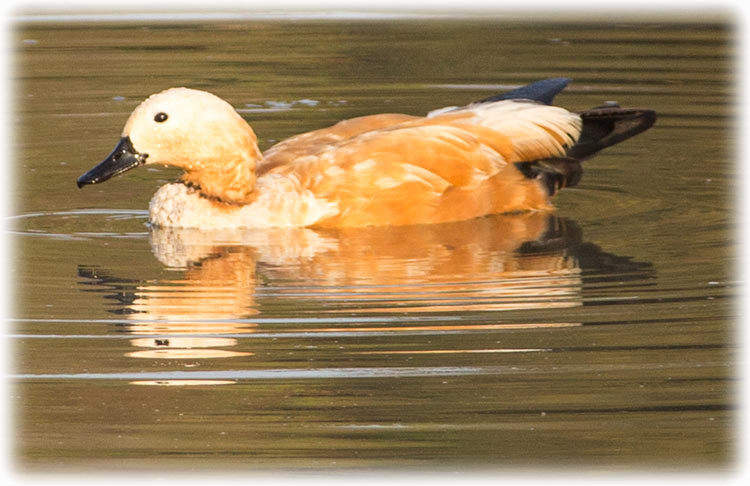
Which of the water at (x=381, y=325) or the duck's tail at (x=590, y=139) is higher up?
the duck's tail at (x=590, y=139)

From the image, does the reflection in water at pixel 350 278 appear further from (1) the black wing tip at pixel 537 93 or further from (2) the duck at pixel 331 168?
(1) the black wing tip at pixel 537 93

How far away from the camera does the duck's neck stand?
1002 centimetres

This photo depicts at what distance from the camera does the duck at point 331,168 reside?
997 centimetres

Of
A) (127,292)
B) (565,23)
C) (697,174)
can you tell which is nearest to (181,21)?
(565,23)

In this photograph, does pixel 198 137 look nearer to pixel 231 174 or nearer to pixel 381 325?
pixel 231 174

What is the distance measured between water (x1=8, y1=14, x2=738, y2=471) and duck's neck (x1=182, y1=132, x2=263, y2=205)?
264 millimetres

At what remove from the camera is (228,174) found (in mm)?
10047

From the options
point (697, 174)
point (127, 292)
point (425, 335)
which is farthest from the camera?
point (697, 174)

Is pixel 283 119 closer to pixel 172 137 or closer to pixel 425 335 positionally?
pixel 172 137

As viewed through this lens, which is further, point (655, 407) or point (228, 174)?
point (228, 174)

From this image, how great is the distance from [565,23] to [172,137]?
8.63m

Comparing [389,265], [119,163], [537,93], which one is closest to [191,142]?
[119,163]

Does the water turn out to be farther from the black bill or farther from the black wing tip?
the black wing tip

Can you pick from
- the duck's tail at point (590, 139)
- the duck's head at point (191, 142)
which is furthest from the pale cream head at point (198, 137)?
the duck's tail at point (590, 139)
